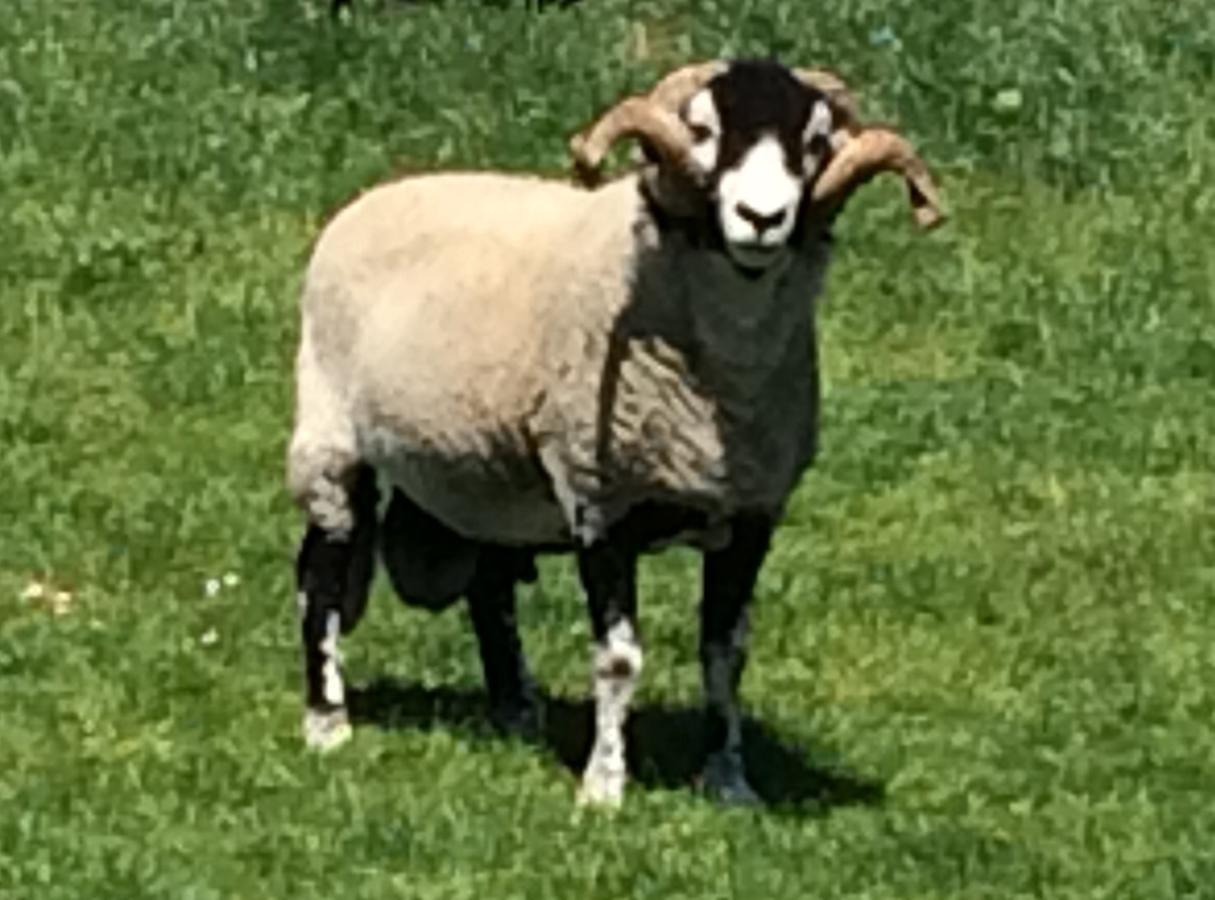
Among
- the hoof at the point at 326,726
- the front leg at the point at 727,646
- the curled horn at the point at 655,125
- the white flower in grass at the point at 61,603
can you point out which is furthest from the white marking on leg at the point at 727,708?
the white flower in grass at the point at 61,603

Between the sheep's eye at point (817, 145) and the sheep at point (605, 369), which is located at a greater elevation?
the sheep's eye at point (817, 145)

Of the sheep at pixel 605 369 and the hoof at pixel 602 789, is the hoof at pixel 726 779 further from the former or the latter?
the hoof at pixel 602 789

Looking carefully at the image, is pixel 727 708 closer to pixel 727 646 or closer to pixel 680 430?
pixel 727 646

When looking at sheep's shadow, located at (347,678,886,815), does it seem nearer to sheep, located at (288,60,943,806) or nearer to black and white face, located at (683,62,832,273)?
sheep, located at (288,60,943,806)

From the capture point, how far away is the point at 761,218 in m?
8.80

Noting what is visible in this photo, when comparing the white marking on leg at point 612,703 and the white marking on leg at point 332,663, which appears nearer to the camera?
the white marking on leg at point 612,703

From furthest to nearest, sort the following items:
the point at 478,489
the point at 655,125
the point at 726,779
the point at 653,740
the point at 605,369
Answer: the point at 653,740, the point at 478,489, the point at 726,779, the point at 605,369, the point at 655,125

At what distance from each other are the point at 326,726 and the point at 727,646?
1184 mm

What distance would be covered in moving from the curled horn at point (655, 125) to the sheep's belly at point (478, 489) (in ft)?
2.68

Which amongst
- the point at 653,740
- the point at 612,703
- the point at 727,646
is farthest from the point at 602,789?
the point at 653,740

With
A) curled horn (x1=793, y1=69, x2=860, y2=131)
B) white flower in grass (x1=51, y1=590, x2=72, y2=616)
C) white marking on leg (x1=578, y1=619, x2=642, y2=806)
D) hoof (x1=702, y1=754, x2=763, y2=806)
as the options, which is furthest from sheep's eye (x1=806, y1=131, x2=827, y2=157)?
white flower in grass (x1=51, y1=590, x2=72, y2=616)

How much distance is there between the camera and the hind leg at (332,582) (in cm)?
1032

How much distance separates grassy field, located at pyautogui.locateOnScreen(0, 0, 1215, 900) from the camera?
9.27 metres

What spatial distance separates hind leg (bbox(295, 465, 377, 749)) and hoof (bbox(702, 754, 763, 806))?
3.49ft
